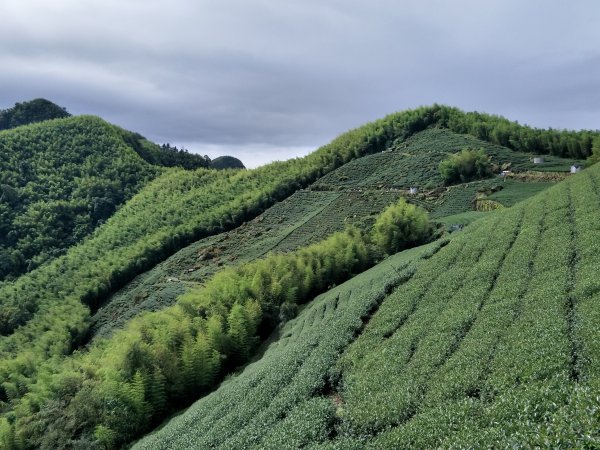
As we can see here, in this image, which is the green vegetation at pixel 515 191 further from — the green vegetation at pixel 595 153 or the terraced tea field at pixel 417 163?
the green vegetation at pixel 595 153

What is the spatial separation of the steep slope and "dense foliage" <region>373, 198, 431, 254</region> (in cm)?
2401

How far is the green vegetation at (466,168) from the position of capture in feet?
295

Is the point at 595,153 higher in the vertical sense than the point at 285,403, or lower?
higher

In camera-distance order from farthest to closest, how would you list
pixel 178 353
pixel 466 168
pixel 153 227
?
pixel 153 227
pixel 466 168
pixel 178 353

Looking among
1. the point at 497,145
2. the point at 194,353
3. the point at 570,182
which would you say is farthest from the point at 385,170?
the point at 194,353

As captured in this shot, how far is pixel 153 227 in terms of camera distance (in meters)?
119

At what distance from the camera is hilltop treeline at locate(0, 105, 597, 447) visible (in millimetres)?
75250

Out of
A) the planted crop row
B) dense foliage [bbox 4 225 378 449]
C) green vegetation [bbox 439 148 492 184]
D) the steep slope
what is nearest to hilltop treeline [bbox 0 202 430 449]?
dense foliage [bbox 4 225 378 449]

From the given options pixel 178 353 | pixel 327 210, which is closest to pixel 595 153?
pixel 327 210

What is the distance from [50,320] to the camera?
271 ft

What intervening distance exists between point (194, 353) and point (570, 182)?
42305 millimetres

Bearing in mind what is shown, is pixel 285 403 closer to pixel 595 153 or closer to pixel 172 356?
pixel 172 356

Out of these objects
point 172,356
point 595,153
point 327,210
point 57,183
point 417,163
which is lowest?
point 172,356

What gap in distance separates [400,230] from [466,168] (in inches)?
1252
